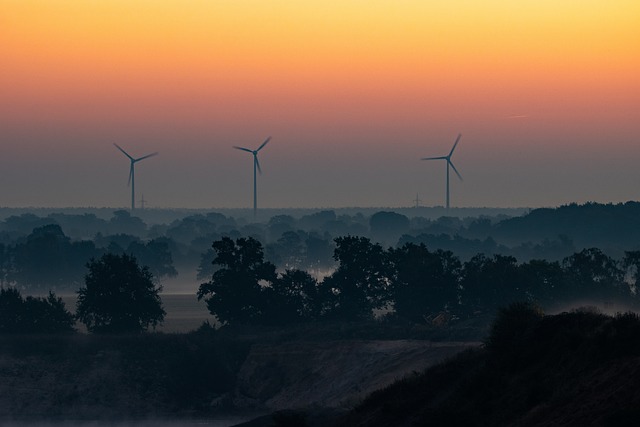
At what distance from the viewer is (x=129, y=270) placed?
14862 centimetres

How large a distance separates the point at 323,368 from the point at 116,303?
28544mm

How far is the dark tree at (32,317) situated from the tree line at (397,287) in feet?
47.8

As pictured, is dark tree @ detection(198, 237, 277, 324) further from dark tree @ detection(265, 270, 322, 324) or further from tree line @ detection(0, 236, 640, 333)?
dark tree @ detection(265, 270, 322, 324)

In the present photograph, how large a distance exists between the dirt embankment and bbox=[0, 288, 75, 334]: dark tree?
863 inches

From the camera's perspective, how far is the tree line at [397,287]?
481ft

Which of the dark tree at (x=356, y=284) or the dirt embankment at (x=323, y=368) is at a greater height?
the dark tree at (x=356, y=284)

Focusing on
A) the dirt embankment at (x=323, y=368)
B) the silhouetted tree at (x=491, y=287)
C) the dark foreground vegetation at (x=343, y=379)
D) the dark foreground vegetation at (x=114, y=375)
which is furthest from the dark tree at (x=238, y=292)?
the silhouetted tree at (x=491, y=287)

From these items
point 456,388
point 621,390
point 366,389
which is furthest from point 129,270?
point 621,390

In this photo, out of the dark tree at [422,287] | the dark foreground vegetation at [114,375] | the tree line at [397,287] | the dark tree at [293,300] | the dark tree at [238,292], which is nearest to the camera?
the dark foreground vegetation at [114,375]

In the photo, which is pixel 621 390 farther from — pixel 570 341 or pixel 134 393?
pixel 134 393

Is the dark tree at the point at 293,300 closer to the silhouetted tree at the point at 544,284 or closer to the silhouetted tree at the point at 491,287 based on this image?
the silhouetted tree at the point at 491,287

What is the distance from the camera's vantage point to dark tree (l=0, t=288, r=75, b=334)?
143 m

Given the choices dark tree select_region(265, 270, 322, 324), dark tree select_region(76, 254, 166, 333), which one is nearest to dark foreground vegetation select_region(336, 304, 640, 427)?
dark tree select_region(265, 270, 322, 324)

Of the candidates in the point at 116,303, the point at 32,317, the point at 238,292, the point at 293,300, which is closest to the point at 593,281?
the point at 293,300
